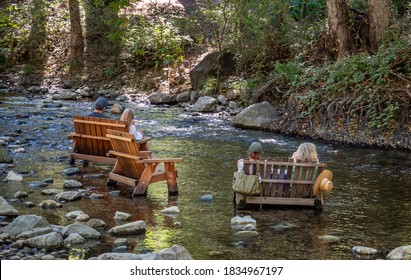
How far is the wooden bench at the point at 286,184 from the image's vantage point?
988 centimetres

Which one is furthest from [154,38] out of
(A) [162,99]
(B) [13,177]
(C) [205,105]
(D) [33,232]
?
(D) [33,232]

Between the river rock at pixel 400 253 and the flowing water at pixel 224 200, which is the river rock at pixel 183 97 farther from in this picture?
the river rock at pixel 400 253

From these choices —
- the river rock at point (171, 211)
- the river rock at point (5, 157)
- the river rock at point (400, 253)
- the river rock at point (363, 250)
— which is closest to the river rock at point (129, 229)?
the river rock at point (171, 211)

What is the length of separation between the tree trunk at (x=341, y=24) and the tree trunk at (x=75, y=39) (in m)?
13.0

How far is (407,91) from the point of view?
56.9 feet

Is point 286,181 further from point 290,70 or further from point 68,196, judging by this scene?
point 290,70

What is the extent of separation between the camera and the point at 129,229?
8453 mm

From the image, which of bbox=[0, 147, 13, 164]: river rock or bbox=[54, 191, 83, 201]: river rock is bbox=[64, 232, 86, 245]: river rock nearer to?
bbox=[54, 191, 83, 201]: river rock

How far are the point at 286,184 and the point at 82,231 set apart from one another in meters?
3.20

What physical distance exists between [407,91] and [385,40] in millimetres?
2484

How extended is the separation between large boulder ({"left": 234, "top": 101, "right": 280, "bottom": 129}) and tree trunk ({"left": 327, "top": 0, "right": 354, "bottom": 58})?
276 cm

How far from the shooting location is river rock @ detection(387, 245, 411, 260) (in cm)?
760

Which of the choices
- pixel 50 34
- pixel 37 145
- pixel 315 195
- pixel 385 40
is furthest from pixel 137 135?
pixel 50 34

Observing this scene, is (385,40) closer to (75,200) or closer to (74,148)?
(74,148)
